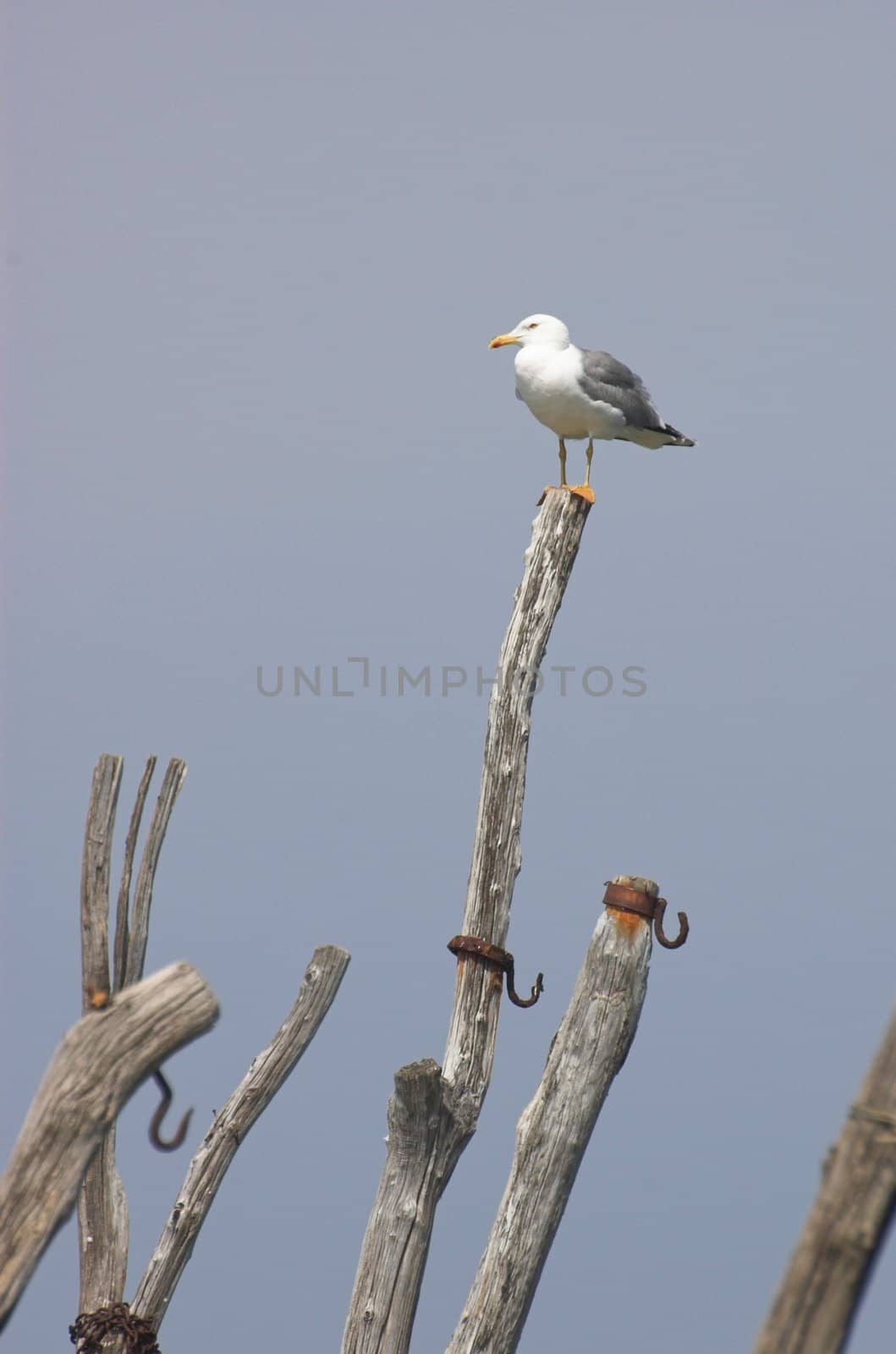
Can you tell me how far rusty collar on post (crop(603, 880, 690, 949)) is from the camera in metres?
5.24

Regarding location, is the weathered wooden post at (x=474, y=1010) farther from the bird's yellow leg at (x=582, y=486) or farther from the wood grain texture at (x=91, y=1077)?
the wood grain texture at (x=91, y=1077)

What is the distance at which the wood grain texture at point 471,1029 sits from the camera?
5.27m

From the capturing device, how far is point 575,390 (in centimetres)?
709

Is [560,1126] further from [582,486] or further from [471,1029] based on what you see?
[582,486]

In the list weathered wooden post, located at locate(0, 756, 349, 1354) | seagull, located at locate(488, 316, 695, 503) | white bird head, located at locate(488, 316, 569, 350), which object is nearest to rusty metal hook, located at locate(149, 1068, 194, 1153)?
weathered wooden post, located at locate(0, 756, 349, 1354)

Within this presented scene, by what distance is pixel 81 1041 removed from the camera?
11.2 feet

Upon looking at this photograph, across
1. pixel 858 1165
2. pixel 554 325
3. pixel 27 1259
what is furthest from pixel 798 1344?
pixel 554 325

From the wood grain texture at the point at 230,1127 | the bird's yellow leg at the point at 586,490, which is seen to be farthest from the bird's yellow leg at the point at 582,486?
the wood grain texture at the point at 230,1127

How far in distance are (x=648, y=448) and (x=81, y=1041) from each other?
17.1ft

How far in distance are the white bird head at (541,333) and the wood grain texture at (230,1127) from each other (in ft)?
10.2

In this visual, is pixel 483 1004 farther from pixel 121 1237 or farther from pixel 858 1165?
pixel 858 1165

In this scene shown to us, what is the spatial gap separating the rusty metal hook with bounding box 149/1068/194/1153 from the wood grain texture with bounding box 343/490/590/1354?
2.47 ft

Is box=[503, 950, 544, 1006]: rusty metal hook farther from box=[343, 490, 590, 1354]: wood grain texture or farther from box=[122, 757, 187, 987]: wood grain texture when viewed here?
box=[122, 757, 187, 987]: wood grain texture

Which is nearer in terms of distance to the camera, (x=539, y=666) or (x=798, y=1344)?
(x=798, y=1344)
